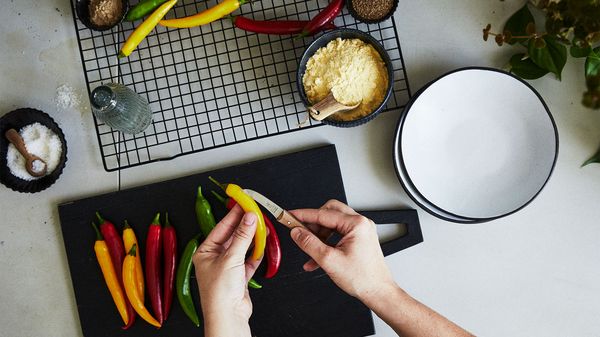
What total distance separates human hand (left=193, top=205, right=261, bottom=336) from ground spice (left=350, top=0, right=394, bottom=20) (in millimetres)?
572

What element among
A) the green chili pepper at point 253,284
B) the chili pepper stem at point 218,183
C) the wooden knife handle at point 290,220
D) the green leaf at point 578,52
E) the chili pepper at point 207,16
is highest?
the chili pepper at point 207,16

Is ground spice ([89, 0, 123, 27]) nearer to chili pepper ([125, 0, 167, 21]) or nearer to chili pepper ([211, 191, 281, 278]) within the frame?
chili pepper ([125, 0, 167, 21])

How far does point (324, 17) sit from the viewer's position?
4.36 ft

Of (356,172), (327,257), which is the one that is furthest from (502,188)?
(327,257)

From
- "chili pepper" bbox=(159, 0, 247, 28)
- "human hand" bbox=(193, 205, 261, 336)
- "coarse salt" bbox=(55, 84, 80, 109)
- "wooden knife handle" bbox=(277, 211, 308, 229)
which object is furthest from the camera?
"coarse salt" bbox=(55, 84, 80, 109)

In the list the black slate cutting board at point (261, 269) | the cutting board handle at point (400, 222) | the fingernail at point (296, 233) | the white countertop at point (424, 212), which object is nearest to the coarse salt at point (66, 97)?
the white countertop at point (424, 212)

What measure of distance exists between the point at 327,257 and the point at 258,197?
0.24 metres

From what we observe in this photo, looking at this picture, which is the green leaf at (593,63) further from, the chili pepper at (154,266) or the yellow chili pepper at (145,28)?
the chili pepper at (154,266)

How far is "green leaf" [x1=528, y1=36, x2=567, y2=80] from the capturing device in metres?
1.32

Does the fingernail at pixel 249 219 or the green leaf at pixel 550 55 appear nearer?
the fingernail at pixel 249 219

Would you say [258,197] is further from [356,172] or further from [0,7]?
[0,7]

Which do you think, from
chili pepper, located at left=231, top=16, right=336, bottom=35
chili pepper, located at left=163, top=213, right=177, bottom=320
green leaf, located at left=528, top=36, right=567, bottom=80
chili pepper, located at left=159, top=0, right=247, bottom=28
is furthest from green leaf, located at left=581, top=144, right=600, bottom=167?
chili pepper, located at left=163, top=213, right=177, bottom=320

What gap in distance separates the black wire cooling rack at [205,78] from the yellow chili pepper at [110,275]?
0.72 feet

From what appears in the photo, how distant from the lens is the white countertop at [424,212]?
1.43m
